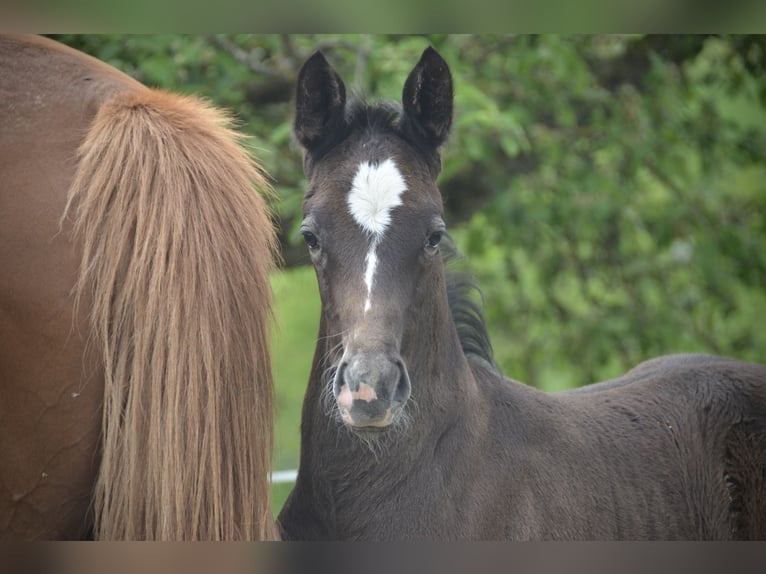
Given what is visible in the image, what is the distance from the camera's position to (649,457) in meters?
3.04

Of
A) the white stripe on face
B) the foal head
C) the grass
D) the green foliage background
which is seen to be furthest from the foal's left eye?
the grass

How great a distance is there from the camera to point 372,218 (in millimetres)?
2479

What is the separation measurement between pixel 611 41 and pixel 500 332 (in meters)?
2.12

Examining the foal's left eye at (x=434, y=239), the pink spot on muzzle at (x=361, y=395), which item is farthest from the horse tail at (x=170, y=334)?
the foal's left eye at (x=434, y=239)

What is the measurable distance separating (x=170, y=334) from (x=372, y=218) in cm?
82

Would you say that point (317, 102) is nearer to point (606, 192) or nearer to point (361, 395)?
point (361, 395)

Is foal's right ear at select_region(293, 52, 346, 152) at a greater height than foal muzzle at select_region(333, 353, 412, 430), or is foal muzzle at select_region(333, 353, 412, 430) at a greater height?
foal's right ear at select_region(293, 52, 346, 152)

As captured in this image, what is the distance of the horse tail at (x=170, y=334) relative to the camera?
6.01 feet

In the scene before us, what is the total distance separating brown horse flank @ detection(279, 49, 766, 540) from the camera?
8.08ft

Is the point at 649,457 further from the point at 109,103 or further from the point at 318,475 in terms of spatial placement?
the point at 109,103

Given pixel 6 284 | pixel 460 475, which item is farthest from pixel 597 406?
pixel 6 284

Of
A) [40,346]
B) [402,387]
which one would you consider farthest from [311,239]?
[40,346]

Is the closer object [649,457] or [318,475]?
[318,475]

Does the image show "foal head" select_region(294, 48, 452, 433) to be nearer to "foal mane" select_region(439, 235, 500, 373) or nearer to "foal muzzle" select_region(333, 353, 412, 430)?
"foal muzzle" select_region(333, 353, 412, 430)
